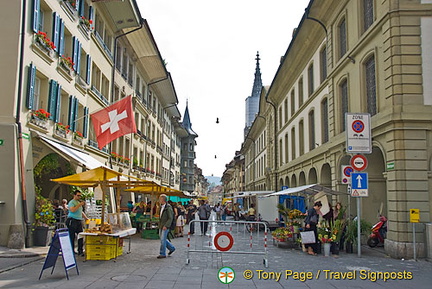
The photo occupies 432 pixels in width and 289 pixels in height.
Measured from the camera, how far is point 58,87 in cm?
1706

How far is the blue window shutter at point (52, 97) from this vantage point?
639 inches

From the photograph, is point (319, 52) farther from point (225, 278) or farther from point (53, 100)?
point (225, 278)

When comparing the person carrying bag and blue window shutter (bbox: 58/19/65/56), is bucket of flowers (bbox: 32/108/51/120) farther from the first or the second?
the person carrying bag

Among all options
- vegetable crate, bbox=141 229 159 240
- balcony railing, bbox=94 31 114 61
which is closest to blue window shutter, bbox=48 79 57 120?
vegetable crate, bbox=141 229 159 240

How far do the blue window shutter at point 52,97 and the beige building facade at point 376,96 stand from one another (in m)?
12.2

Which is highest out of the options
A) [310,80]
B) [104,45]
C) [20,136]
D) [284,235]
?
[104,45]

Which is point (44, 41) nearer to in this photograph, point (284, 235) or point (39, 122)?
point (39, 122)

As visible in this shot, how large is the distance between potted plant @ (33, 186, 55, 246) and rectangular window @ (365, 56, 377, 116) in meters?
12.6

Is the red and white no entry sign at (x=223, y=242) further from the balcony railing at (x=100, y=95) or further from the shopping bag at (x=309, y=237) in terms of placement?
the balcony railing at (x=100, y=95)

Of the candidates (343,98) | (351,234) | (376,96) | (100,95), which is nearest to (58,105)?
(100,95)

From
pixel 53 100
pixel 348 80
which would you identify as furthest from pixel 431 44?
pixel 53 100

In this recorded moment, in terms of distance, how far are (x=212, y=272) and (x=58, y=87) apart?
10.9 m

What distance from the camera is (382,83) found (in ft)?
49.2

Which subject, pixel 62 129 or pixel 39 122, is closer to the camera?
pixel 39 122
